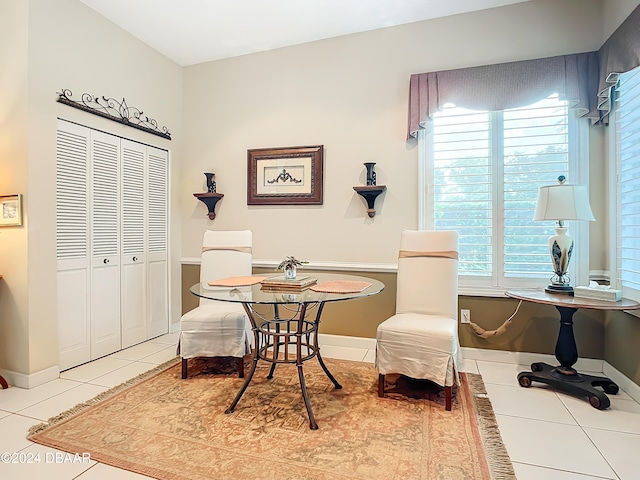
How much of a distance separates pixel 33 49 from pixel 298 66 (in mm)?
2147

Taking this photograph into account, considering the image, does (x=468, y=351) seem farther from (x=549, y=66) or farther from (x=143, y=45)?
(x=143, y=45)

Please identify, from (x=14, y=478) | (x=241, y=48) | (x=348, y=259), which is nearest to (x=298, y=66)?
(x=241, y=48)

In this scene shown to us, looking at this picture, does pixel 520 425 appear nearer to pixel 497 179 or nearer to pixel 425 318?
pixel 425 318

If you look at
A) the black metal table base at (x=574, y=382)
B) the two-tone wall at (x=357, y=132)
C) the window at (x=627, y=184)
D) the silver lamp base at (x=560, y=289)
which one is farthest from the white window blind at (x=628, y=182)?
the black metal table base at (x=574, y=382)

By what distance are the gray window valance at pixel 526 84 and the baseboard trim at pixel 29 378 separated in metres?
3.41

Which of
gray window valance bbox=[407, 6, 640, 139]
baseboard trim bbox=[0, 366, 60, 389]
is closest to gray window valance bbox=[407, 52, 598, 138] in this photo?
gray window valance bbox=[407, 6, 640, 139]

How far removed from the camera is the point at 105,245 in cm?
324

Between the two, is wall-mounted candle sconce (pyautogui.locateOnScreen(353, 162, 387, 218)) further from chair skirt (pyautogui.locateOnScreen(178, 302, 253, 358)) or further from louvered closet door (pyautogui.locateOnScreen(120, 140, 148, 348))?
louvered closet door (pyautogui.locateOnScreen(120, 140, 148, 348))

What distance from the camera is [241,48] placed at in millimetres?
3777

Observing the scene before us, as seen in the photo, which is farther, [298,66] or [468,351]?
[298,66]

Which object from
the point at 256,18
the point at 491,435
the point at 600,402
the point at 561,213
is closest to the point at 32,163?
the point at 256,18

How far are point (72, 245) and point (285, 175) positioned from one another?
6.34 feet

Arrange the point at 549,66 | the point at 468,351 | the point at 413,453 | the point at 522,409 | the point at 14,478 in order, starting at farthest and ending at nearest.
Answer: the point at 468,351
the point at 549,66
the point at 522,409
the point at 413,453
the point at 14,478

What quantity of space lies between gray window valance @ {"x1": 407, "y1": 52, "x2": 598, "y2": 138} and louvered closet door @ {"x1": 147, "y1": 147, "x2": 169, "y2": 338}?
8.38 ft
